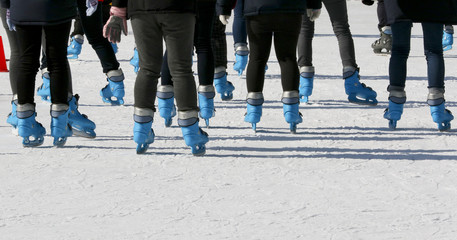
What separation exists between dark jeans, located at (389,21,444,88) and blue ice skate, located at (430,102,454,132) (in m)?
0.16

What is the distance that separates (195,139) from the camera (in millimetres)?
6105

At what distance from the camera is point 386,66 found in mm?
10977

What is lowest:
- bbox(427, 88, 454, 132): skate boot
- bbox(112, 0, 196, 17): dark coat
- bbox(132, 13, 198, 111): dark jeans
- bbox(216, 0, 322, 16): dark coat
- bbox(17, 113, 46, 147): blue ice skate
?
bbox(17, 113, 46, 147): blue ice skate

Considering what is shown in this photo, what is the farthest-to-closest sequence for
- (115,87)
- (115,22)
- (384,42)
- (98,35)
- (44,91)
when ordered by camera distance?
(384,42) < (44,91) < (115,87) < (98,35) < (115,22)

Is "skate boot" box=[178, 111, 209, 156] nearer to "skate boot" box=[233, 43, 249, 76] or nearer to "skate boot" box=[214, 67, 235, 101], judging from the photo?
"skate boot" box=[214, 67, 235, 101]

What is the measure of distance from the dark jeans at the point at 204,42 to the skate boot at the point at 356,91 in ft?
5.71

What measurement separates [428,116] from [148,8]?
2.92 metres

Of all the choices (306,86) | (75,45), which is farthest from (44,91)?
(75,45)

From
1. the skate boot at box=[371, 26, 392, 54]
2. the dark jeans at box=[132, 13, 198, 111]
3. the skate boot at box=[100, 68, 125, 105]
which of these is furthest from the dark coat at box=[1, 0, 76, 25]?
the skate boot at box=[371, 26, 392, 54]

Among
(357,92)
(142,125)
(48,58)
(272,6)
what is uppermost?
(272,6)

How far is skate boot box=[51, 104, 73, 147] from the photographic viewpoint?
6.40m

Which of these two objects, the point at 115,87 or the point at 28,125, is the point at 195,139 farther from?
the point at 115,87

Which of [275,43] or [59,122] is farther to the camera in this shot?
[275,43]

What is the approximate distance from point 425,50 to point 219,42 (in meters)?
1.72
